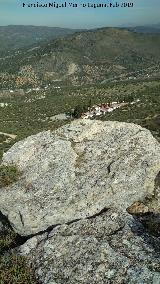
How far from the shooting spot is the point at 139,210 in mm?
11844

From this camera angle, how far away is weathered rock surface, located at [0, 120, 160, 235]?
12.0m

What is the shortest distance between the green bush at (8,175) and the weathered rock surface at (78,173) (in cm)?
21

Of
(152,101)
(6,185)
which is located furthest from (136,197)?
(152,101)

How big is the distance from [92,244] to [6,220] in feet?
12.2

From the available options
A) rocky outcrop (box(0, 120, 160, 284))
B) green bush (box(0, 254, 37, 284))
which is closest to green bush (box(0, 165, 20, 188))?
rocky outcrop (box(0, 120, 160, 284))

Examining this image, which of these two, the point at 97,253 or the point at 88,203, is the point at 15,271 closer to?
the point at 97,253

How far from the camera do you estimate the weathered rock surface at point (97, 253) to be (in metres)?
9.27

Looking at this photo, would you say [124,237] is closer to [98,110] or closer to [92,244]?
[92,244]

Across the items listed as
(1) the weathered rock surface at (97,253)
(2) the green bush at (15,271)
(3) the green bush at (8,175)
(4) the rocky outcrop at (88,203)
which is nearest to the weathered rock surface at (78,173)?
(4) the rocky outcrop at (88,203)

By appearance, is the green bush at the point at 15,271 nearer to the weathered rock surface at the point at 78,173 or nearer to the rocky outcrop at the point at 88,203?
the rocky outcrop at the point at 88,203

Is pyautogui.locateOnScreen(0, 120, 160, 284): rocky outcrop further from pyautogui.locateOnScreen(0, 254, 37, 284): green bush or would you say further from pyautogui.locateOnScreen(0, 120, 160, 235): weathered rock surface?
pyautogui.locateOnScreen(0, 254, 37, 284): green bush

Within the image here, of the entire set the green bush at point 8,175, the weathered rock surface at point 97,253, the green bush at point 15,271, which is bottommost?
the green bush at point 15,271

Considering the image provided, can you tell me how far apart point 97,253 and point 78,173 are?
12.0 feet

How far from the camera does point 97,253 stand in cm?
991
